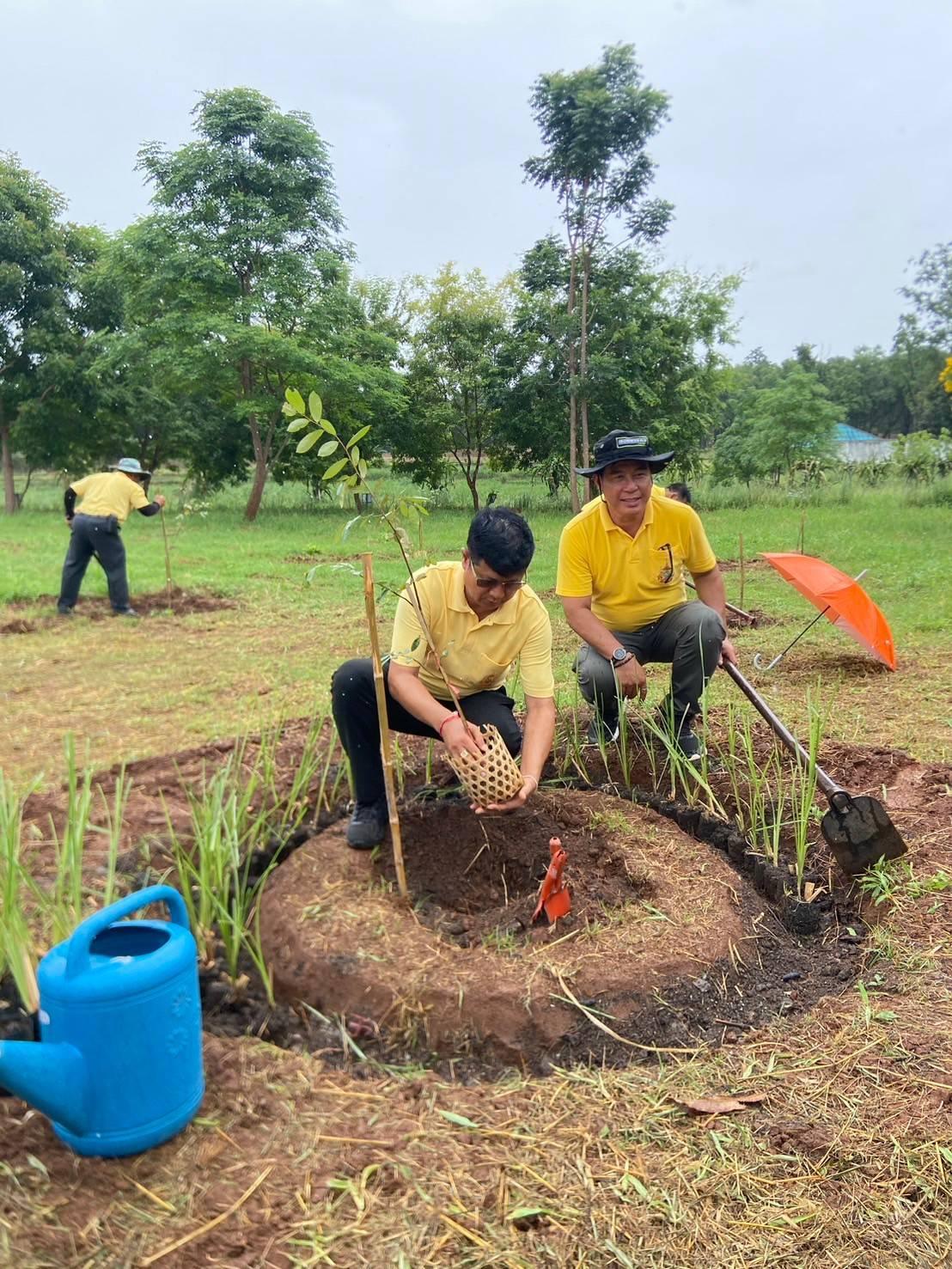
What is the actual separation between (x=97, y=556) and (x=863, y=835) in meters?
6.13

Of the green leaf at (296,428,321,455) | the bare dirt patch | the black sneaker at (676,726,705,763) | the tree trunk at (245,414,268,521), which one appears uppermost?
the tree trunk at (245,414,268,521)

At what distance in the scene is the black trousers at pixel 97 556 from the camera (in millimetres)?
6945

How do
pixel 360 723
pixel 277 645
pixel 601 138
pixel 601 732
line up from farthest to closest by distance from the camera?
pixel 601 138
pixel 277 645
pixel 601 732
pixel 360 723

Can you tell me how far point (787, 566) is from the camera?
15.6 feet

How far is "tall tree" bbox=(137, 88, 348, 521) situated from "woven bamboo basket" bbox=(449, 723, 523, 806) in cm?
1388

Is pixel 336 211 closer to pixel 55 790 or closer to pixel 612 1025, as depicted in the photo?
pixel 55 790

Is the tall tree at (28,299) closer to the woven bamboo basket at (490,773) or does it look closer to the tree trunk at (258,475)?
the tree trunk at (258,475)

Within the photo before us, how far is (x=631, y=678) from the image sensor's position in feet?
10.8

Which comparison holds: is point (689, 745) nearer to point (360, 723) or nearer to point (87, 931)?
point (360, 723)

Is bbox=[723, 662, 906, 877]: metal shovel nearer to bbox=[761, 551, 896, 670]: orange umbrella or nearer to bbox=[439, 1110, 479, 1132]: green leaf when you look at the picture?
bbox=[439, 1110, 479, 1132]: green leaf

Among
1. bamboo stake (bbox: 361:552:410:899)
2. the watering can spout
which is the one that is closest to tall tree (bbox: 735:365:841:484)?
bamboo stake (bbox: 361:552:410:899)

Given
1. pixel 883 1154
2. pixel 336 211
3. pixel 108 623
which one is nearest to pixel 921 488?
pixel 336 211

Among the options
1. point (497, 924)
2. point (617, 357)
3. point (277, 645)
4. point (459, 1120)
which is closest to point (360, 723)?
point (497, 924)

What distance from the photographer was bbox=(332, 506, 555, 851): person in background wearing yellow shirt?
253 cm
